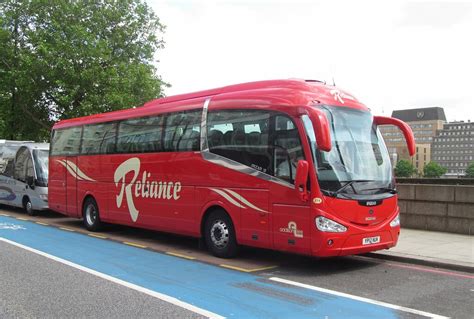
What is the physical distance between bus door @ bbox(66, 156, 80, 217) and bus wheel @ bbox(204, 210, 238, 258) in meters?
6.66

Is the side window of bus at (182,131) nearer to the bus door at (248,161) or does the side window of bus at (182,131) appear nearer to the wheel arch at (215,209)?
the bus door at (248,161)

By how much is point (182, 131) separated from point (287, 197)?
3.44 metres

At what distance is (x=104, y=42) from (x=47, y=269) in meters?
21.3

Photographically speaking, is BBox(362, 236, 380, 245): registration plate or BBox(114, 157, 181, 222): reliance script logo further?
BBox(114, 157, 181, 222): reliance script logo

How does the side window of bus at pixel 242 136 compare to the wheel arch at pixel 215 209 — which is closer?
the side window of bus at pixel 242 136

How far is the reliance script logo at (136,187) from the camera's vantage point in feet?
35.3

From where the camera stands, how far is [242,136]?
898 cm

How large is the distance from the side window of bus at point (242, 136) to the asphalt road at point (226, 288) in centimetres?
202

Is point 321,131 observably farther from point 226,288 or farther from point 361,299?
point 226,288

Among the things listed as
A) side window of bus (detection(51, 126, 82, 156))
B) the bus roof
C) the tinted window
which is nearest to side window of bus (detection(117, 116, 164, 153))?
the bus roof

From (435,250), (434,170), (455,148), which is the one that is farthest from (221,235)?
(434,170)

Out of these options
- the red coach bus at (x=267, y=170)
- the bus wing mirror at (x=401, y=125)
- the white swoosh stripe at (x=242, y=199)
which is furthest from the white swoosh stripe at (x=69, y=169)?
the bus wing mirror at (x=401, y=125)

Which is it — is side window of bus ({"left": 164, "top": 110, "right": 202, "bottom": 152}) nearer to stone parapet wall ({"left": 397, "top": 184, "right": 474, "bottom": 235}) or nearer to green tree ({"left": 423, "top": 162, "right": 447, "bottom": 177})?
stone parapet wall ({"left": 397, "top": 184, "right": 474, "bottom": 235})

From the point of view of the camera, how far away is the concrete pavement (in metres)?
8.42
